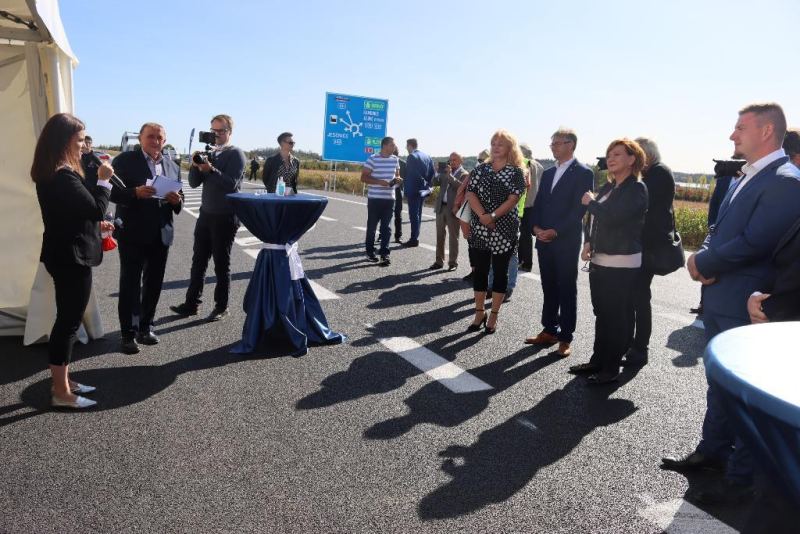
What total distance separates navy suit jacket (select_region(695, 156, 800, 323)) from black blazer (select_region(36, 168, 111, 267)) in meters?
3.74

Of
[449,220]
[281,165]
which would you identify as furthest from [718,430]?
[449,220]

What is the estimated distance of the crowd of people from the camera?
314cm

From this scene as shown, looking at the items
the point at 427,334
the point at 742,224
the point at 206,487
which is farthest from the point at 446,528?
the point at 427,334

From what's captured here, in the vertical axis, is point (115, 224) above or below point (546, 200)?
below

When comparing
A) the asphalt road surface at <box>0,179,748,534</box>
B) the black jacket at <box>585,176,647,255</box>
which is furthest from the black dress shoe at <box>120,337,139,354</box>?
the black jacket at <box>585,176,647,255</box>

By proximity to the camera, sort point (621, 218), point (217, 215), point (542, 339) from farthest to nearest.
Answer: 1. point (217, 215)
2. point (542, 339)
3. point (621, 218)

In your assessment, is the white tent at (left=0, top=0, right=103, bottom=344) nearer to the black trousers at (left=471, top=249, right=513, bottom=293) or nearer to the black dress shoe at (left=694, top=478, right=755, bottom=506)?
the black trousers at (left=471, top=249, right=513, bottom=293)

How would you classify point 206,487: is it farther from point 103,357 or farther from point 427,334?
point 427,334

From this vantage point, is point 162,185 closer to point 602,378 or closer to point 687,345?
point 602,378

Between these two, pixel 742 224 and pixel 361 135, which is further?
pixel 361 135

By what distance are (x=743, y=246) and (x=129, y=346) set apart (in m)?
4.67

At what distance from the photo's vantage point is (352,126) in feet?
80.9

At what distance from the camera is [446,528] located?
2812 mm

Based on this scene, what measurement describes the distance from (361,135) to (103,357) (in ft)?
68.0
